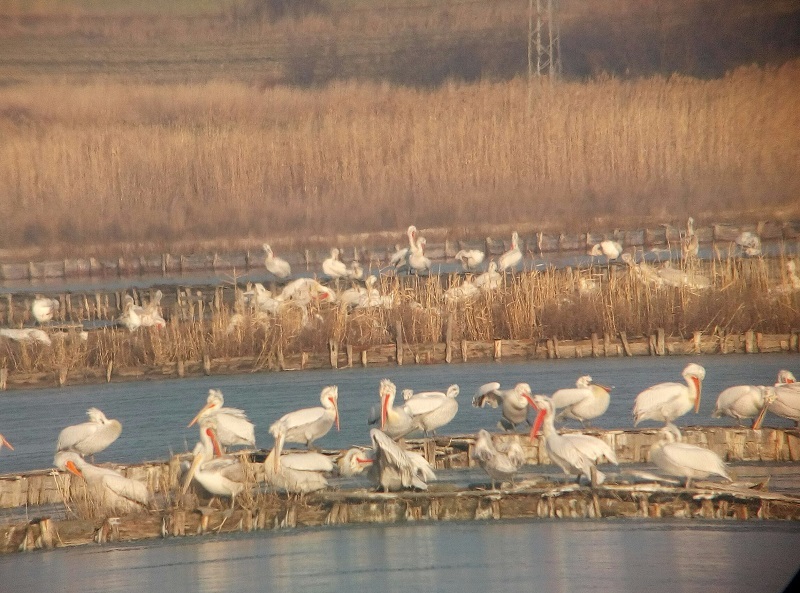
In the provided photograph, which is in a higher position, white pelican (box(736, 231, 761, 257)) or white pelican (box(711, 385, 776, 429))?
white pelican (box(736, 231, 761, 257))

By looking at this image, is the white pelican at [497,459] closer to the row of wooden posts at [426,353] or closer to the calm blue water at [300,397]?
the calm blue water at [300,397]

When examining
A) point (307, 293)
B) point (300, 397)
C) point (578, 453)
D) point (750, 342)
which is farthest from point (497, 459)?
point (307, 293)

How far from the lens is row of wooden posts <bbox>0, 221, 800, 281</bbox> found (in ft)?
53.1

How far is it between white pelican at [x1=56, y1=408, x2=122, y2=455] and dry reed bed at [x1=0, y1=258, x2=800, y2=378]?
298 cm

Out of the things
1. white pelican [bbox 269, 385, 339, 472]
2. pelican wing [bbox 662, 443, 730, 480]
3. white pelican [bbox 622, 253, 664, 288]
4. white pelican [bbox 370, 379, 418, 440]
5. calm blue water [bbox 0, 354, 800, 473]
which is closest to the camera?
pelican wing [bbox 662, 443, 730, 480]

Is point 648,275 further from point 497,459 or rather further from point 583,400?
point 497,459

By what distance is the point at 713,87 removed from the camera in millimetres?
17484

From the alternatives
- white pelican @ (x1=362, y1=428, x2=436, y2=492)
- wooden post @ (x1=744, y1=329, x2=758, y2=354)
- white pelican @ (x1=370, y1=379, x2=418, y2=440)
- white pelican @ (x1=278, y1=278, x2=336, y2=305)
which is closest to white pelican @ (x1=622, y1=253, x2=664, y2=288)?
wooden post @ (x1=744, y1=329, x2=758, y2=354)

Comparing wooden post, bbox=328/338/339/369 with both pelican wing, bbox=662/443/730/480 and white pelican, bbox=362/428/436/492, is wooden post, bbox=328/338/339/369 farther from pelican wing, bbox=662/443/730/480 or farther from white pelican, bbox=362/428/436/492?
pelican wing, bbox=662/443/730/480

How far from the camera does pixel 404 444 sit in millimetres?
7395

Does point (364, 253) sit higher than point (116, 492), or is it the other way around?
point (364, 253)

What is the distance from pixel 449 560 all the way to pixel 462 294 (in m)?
5.61

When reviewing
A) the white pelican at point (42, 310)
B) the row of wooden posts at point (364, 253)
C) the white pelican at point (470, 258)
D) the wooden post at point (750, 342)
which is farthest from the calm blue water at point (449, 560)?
the row of wooden posts at point (364, 253)

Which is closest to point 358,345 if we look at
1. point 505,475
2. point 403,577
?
point 505,475
